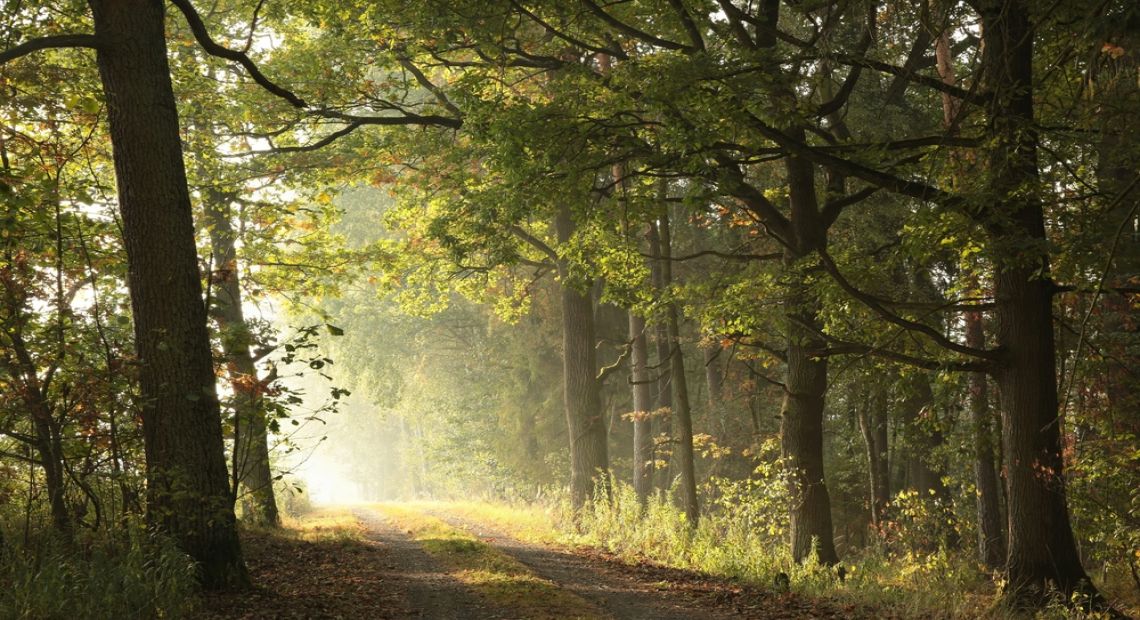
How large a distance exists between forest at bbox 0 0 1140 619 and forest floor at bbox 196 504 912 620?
95 millimetres

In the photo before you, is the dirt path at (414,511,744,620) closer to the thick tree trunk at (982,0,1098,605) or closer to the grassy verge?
the grassy verge

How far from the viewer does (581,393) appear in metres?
19.2

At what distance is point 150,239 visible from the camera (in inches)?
324

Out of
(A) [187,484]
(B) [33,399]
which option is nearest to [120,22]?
(B) [33,399]

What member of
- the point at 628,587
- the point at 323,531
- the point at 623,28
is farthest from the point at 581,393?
the point at 623,28

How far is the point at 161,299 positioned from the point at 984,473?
13.0 metres

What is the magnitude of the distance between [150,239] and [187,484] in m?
2.43

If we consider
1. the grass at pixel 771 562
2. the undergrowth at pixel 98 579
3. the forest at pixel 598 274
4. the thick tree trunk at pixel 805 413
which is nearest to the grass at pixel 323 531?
the forest at pixel 598 274

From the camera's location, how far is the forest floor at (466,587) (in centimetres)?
852

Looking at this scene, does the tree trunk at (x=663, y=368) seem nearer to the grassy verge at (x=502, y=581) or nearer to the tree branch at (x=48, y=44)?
the grassy verge at (x=502, y=581)

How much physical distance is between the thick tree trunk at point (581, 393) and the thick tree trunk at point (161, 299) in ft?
36.9

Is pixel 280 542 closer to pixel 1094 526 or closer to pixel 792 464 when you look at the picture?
pixel 792 464

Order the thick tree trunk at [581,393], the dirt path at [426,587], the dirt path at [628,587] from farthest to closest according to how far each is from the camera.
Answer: the thick tree trunk at [581,393] < the dirt path at [628,587] < the dirt path at [426,587]

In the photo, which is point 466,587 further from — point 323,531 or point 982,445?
point 982,445
